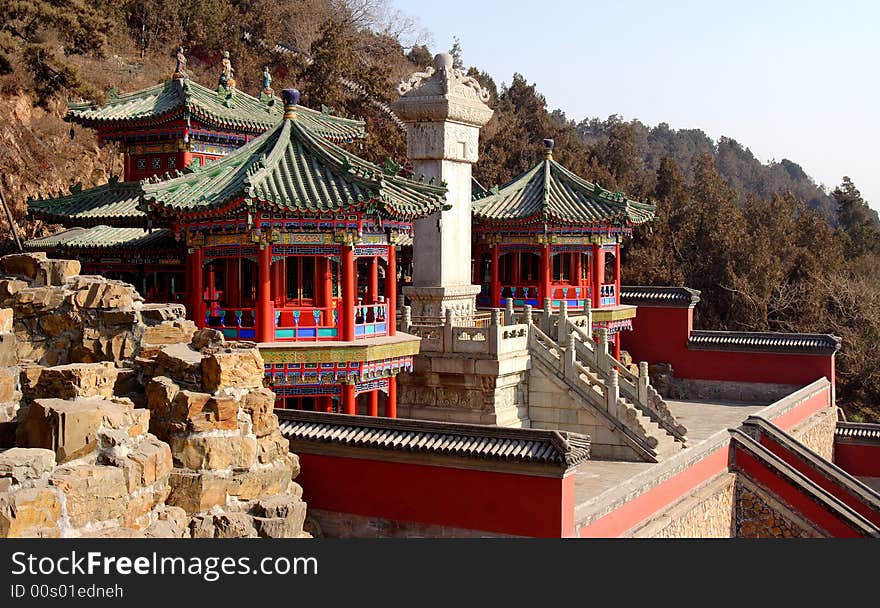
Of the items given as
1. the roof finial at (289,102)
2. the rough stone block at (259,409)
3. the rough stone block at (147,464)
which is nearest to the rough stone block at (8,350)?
the rough stone block at (147,464)

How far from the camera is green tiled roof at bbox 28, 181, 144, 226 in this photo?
796 inches

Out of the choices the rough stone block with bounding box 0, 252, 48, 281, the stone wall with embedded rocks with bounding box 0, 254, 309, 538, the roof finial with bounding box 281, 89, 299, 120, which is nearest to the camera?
the stone wall with embedded rocks with bounding box 0, 254, 309, 538

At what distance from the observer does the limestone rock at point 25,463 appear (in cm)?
812

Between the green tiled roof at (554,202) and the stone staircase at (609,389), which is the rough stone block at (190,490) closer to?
the stone staircase at (609,389)

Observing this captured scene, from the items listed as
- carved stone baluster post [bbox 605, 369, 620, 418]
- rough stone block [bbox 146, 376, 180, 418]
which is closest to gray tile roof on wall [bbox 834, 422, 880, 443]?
carved stone baluster post [bbox 605, 369, 620, 418]

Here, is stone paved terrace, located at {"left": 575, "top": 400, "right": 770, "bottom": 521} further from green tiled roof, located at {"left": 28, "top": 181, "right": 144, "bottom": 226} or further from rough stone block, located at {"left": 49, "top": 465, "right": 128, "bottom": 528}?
green tiled roof, located at {"left": 28, "top": 181, "right": 144, "bottom": 226}

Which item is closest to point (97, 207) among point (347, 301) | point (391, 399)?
point (347, 301)

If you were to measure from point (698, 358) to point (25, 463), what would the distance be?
855 inches

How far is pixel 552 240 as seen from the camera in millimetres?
25062

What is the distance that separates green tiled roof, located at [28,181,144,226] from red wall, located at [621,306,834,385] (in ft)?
46.1

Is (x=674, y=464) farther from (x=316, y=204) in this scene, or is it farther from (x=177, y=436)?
(x=177, y=436)

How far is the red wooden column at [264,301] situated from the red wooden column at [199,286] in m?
1.20

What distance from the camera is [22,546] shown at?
7.46 metres

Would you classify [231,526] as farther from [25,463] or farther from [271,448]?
[25,463]
